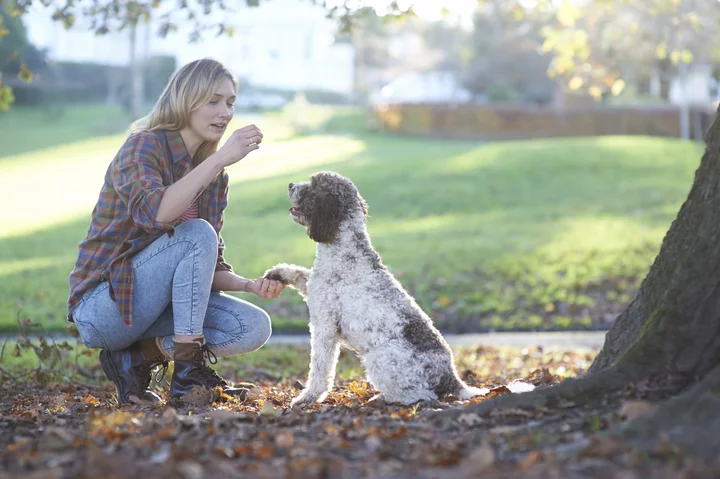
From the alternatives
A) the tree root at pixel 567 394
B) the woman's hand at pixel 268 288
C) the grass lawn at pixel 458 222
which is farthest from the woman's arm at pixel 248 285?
the grass lawn at pixel 458 222

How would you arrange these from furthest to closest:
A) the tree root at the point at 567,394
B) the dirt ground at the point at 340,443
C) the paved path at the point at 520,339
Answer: the paved path at the point at 520,339, the tree root at the point at 567,394, the dirt ground at the point at 340,443

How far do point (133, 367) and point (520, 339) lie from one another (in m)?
5.41

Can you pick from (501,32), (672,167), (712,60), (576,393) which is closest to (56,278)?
(576,393)

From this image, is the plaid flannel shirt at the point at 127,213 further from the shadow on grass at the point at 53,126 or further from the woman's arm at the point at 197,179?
the shadow on grass at the point at 53,126

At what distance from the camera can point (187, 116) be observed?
5055 millimetres

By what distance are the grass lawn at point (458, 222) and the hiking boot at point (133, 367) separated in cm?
137

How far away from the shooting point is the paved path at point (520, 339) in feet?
29.7

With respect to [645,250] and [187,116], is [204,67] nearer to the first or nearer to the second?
[187,116]

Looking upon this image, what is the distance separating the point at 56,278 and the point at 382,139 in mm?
27175

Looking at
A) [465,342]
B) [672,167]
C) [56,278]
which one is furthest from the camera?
[672,167]

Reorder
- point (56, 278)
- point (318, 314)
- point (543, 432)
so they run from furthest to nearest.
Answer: point (56, 278), point (318, 314), point (543, 432)

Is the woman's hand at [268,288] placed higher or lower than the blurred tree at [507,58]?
lower

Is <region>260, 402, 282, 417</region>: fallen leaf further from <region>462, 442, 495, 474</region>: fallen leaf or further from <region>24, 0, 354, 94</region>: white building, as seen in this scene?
<region>24, 0, 354, 94</region>: white building

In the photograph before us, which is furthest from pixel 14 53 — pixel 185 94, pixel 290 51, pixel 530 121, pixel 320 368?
pixel 290 51
